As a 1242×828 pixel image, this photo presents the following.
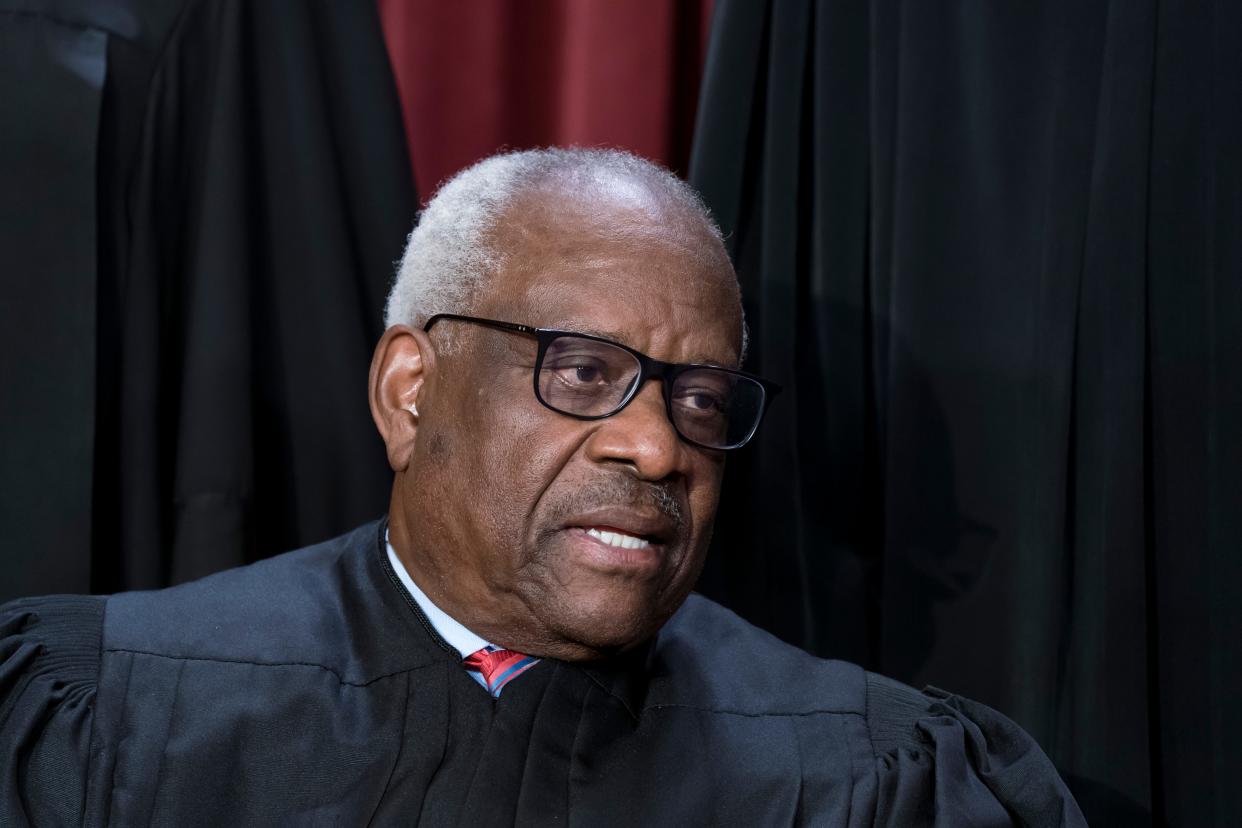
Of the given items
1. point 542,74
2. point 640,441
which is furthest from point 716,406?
point 542,74

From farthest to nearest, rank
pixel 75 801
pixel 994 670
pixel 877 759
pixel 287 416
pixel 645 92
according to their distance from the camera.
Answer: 1. pixel 645 92
2. pixel 287 416
3. pixel 994 670
4. pixel 877 759
5. pixel 75 801

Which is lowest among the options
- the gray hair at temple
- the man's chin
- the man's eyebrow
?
the man's chin

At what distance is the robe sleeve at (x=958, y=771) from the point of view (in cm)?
138

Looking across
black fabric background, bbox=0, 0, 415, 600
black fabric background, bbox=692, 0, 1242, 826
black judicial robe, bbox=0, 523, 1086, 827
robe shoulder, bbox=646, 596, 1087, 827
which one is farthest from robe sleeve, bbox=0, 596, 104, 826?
black fabric background, bbox=692, 0, 1242, 826

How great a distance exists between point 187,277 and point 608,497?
83 centimetres

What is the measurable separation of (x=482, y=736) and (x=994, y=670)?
76cm

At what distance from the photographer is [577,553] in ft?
4.47

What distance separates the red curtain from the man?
2.10 ft

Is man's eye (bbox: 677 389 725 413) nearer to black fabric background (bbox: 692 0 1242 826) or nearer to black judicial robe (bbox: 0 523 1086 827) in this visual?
black judicial robe (bbox: 0 523 1086 827)

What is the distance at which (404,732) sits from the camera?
1375 millimetres

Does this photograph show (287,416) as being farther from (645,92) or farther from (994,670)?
(994,670)

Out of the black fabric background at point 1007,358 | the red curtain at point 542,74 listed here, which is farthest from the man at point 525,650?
the red curtain at point 542,74

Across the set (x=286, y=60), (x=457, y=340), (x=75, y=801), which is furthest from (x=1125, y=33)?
(x=75, y=801)

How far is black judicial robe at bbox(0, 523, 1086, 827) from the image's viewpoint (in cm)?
132
